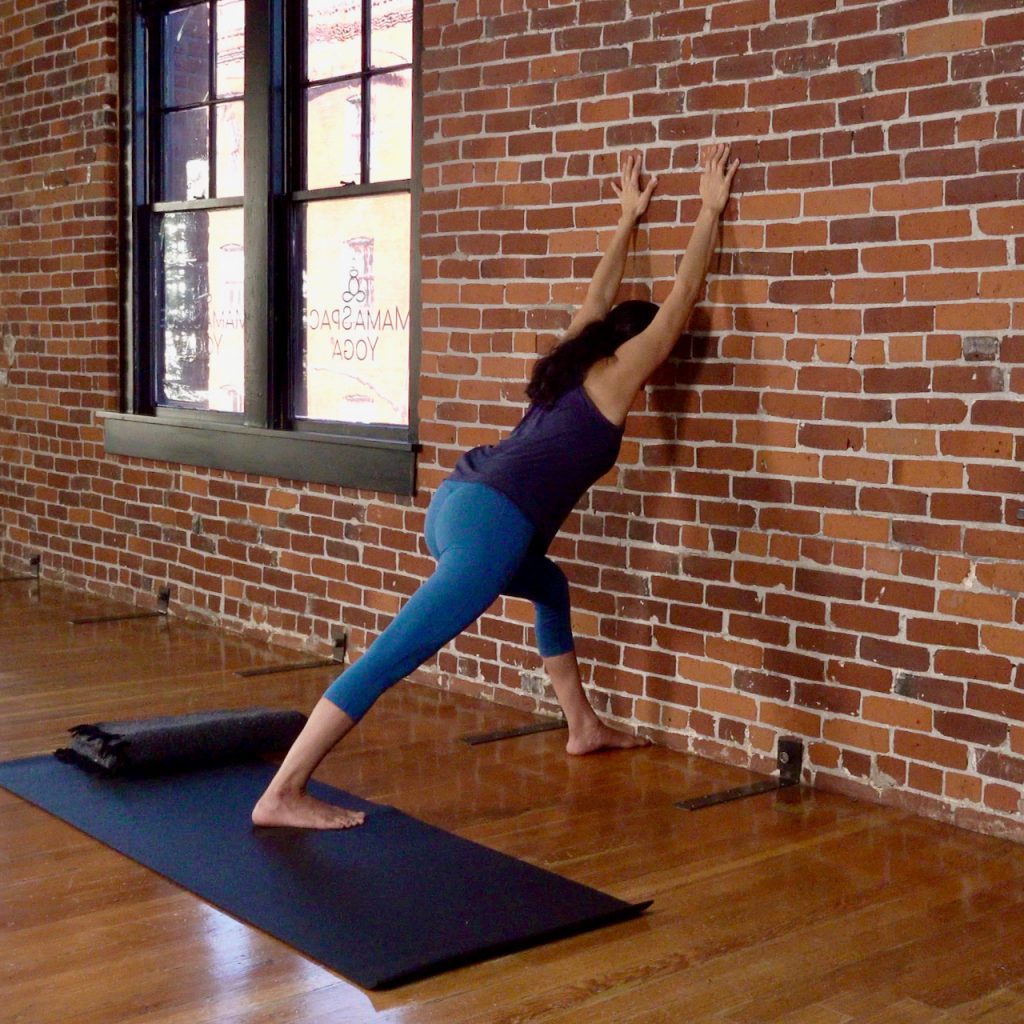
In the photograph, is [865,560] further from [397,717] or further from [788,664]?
[397,717]

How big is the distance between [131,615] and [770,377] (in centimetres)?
321

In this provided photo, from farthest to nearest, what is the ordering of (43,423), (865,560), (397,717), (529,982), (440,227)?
(43,423) → (440,227) → (397,717) → (865,560) → (529,982)

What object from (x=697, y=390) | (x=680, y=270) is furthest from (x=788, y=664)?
(x=680, y=270)

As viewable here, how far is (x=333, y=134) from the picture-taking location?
526 centimetres

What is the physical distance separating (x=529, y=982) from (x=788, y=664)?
1502 millimetres

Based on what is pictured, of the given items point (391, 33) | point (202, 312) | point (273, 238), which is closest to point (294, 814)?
point (273, 238)

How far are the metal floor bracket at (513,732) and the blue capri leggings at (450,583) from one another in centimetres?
64

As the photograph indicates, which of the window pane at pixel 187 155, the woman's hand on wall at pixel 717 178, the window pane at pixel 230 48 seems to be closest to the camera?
the woman's hand on wall at pixel 717 178

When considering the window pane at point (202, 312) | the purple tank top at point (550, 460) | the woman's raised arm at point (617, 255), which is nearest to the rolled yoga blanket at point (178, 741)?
the purple tank top at point (550, 460)

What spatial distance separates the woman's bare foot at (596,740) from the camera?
4008 millimetres

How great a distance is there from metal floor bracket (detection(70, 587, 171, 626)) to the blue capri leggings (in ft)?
8.64

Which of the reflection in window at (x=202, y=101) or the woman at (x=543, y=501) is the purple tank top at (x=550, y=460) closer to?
the woman at (x=543, y=501)

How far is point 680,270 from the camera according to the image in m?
3.81

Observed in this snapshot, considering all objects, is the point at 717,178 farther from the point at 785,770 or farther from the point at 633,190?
the point at 785,770
